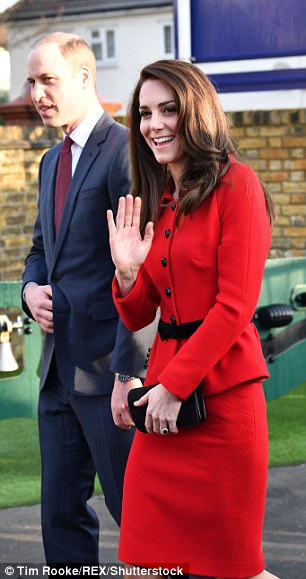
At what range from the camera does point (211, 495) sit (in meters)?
3.28

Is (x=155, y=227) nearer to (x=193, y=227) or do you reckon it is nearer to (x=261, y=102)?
(x=193, y=227)

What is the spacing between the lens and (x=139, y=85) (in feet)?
11.5

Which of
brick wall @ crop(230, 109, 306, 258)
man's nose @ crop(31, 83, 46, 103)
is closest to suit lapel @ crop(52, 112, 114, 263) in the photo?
man's nose @ crop(31, 83, 46, 103)

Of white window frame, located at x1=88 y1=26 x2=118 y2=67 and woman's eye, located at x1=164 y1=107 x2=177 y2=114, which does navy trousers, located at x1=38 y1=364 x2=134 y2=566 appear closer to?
woman's eye, located at x1=164 y1=107 x2=177 y2=114

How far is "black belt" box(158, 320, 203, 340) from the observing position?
3330mm

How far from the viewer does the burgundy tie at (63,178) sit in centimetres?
419

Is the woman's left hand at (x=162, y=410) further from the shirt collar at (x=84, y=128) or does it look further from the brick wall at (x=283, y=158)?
the brick wall at (x=283, y=158)

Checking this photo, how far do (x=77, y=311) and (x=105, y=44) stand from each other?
4957 cm

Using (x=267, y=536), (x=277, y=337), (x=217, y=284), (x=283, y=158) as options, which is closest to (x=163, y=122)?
(x=217, y=284)

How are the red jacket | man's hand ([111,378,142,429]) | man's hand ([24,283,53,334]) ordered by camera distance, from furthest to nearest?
man's hand ([24,283,53,334])
man's hand ([111,378,142,429])
the red jacket

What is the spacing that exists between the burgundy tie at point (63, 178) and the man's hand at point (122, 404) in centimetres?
69

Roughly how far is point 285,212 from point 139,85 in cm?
697

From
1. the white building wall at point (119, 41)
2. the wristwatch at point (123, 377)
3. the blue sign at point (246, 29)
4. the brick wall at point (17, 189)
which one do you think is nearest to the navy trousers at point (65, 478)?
the wristwatch at point (123, 377)

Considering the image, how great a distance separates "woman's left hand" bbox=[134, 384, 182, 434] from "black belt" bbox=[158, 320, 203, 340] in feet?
0.54
